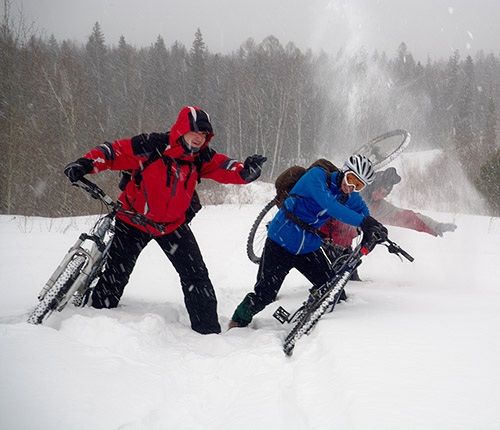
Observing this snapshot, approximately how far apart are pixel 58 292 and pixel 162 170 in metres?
1.25

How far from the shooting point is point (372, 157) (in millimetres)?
6223

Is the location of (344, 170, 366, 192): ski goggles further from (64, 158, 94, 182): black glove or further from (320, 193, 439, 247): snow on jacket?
(64, 158, 94, 182): black glove

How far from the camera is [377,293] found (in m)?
4.10

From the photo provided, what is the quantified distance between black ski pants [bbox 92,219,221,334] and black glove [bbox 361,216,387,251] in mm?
1499

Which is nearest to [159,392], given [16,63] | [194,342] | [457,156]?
[194,342]

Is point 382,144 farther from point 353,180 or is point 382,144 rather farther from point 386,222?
point 353,180

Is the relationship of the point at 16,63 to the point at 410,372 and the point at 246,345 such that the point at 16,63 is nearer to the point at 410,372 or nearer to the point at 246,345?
the point at 246,345

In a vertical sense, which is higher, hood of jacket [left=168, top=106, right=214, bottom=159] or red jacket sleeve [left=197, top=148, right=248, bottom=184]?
hood of jacket [left=168, top=106, right=214, bottom=159]

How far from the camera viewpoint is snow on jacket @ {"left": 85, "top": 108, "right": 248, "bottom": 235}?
2.99 meters

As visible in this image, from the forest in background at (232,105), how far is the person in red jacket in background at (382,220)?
27.2 ft

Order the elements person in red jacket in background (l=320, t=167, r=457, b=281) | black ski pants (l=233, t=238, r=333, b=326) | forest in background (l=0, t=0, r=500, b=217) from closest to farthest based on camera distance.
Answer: black ski pants (l=233, t=238, r=333, b=326) → person in red jacket in background (l=320, t=167, r=457, b=281) → forest in background (l=0, t=0, r=500, b=217)

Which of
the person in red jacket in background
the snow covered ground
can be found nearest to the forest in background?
the person in red jacket in background

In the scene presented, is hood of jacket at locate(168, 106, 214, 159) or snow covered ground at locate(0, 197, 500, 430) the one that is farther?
hood of jacket at locate(168, 106, 214, 159)

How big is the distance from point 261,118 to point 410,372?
1059 inches
